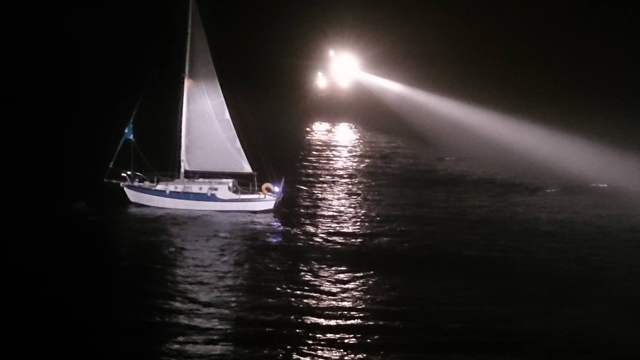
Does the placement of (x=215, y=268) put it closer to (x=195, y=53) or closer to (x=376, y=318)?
(x=376, y=318)

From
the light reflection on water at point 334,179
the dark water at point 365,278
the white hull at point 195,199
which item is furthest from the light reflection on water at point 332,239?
the white hull at point 195,199

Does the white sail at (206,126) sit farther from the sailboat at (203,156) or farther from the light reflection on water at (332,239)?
the light reflection on water at (332,239)

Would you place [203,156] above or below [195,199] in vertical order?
above

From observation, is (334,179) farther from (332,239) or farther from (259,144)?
(259,144)

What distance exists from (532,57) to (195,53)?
436ft

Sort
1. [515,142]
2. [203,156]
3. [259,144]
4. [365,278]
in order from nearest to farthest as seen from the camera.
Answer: [365,278] → [203,156] → [259,144] → [515,142]

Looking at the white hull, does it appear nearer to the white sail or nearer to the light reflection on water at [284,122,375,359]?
the white sail

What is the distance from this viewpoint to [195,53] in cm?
5928

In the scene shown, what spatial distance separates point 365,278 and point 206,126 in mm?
18473

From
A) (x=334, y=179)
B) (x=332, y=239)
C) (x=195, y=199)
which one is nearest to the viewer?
(x=332, y=239)

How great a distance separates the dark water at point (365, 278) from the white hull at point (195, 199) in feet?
2.39

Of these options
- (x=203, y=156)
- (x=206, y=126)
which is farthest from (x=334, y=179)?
(x=206, y=126)

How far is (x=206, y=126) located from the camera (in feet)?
199

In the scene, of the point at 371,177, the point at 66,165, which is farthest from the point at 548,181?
the point at 66,165
